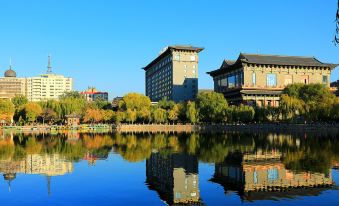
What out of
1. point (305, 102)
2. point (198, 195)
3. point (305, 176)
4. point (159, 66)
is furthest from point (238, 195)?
point (159, 66)

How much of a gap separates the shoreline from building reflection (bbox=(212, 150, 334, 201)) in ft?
140

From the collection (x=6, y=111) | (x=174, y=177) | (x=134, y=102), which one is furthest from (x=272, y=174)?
(x=6, y=111)

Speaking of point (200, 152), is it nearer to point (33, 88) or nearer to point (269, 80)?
point (269, 80)

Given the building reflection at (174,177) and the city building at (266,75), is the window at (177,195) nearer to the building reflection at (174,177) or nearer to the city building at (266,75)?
the building reflection at (174,177)

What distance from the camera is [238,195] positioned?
58.1ft

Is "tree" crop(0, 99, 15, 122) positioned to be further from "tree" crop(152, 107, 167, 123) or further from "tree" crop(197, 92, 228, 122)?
"tree" crop(197, 92, 228, 122)

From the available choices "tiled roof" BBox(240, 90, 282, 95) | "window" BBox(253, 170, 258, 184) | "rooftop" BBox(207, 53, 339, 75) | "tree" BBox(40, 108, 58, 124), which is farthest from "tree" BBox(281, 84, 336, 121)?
"tree" BBox(40, 108, 58, 124)

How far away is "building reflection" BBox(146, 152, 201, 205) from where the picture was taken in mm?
17531

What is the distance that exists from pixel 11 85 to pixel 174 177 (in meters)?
179

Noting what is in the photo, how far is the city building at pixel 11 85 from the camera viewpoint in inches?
7051

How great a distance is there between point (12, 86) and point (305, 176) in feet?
598

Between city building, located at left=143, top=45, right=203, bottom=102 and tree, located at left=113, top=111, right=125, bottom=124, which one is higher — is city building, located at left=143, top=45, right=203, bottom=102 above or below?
above

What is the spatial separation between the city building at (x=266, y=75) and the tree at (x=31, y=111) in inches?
1827

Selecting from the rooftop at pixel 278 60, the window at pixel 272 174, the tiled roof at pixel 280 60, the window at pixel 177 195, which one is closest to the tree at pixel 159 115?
the rooftop at pixel 278 60
